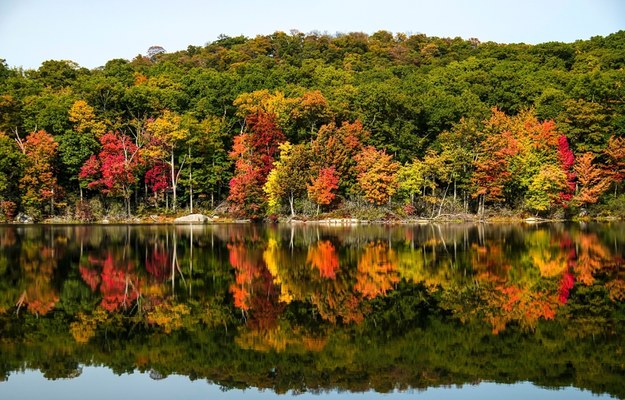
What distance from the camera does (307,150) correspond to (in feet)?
165

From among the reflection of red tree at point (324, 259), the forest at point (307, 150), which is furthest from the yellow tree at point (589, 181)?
the reflection of red tree at point (324, 259)

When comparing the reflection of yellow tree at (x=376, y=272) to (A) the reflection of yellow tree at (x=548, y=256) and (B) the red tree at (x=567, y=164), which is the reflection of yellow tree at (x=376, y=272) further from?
(B) the red tree at (x=567, y=164)

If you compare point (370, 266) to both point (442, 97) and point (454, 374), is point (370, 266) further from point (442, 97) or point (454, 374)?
point (442, 97)

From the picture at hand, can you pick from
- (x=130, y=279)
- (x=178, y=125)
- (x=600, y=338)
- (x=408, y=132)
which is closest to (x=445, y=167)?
(x=408, y=132)

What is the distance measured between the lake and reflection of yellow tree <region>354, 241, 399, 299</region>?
0.09m

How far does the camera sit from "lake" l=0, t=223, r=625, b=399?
876 centimetres

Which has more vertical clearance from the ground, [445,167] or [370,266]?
[445,167]

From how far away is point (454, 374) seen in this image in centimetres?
901

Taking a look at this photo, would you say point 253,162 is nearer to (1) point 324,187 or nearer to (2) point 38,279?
(1) point 324,187

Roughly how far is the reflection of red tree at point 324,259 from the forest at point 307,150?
71.1ft

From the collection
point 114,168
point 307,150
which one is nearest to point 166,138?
point 114,168

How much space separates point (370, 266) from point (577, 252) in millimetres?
8576

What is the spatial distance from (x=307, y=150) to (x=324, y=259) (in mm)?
29280

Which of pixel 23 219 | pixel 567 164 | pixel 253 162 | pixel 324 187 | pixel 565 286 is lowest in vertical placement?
pixel 565 286
